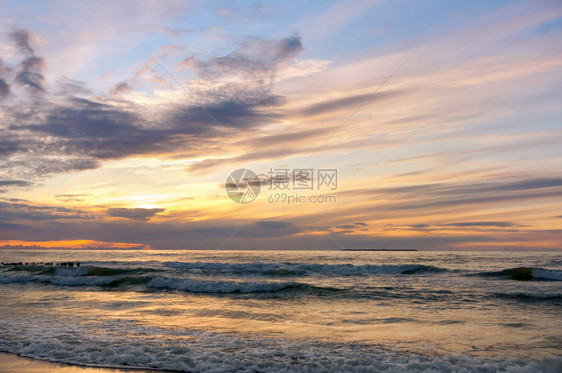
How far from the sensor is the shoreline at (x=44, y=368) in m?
8.83

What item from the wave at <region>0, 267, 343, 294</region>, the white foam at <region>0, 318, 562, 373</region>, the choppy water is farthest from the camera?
the wave at <region>0, 267, 343, 294</region>

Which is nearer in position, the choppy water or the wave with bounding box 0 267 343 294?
the choppy water

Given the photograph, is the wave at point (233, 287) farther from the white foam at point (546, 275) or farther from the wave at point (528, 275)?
the white foam at point (546, 275)

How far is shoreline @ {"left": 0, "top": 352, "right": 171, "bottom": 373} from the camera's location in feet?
29.0

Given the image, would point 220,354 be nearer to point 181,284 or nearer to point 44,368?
point 44,368

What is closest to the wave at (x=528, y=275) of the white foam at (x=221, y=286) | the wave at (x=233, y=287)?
the wave at (x=233, y=287)

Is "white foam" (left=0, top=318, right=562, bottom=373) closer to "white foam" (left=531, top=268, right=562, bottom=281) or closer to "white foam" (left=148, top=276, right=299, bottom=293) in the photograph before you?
"white foam" (left=148, top=276, right=299, bottom=293)

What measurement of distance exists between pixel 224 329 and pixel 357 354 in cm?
502

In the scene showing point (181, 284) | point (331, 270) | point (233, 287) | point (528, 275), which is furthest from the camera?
point (331, 270)

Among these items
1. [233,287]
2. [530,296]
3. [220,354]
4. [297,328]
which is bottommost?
[530,296]

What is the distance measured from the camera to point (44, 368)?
9039mm

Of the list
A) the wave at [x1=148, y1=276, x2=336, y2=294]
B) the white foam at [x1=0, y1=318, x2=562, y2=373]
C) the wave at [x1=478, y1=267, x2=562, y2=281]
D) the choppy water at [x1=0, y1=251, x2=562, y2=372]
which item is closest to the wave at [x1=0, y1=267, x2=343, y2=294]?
the wave at [x1=148, y1=276, x2=336, y2=294]

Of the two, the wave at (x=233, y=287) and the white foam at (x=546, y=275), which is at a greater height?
the wave at (x=233, y=287)

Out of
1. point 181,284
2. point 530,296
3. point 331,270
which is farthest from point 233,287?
point 331,270
